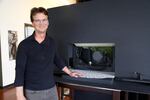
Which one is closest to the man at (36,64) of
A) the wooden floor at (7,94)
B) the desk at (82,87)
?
the desk at (82,87)

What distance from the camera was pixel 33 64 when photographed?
4.97 feet

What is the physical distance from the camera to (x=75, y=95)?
241 centimetres

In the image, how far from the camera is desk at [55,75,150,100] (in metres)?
1.58

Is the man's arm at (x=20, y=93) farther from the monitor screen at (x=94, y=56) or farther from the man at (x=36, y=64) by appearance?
the monitor screen at (x=94, y=56)

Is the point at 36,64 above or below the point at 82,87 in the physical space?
above

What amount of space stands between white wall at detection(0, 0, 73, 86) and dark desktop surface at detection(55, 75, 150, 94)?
2.71m

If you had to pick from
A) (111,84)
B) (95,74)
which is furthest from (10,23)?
(111,84)

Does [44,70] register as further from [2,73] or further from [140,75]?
[2,73]

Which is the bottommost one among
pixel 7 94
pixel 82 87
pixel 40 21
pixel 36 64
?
pixel 7 94

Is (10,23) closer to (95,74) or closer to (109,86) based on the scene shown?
(95,74)

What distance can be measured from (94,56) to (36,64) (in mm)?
847

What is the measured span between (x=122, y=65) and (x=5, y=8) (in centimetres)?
339

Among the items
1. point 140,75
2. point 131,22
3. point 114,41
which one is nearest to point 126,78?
point 140,75

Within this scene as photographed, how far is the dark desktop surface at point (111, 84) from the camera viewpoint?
5.17ft
